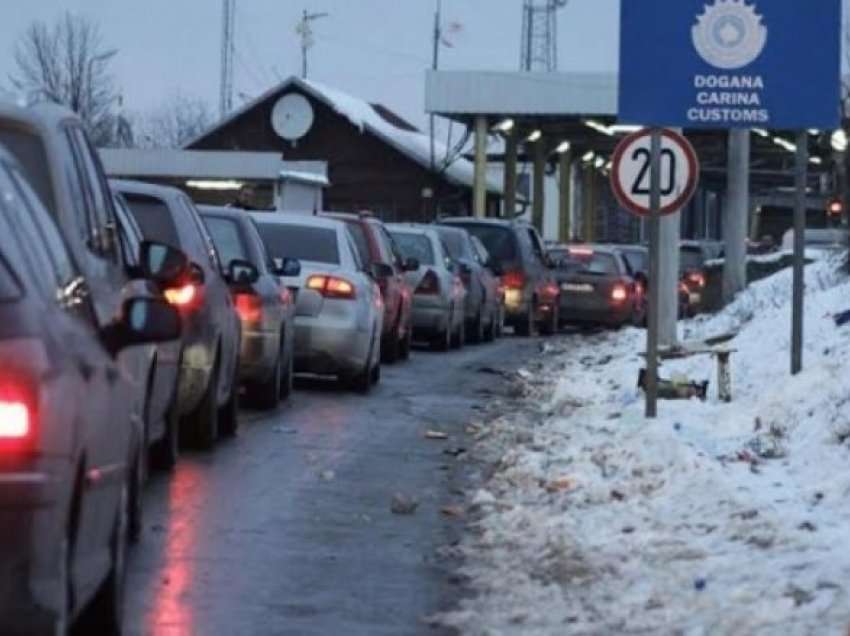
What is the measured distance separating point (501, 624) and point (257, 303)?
795 centimetres

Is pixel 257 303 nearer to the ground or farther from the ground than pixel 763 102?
nearer to the ground

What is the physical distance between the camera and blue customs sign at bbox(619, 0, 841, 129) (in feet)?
57.1

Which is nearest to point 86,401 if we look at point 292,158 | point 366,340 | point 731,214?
point 366,340

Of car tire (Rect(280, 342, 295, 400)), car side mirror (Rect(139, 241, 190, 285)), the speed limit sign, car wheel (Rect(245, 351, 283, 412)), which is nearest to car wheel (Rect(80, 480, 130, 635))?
car side mirror (Rect(139, 241, 190, 285))

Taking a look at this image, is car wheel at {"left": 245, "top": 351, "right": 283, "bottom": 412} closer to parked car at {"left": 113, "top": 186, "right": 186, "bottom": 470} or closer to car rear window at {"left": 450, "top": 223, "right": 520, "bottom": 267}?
parked car at {"left": 113, "top": 186, "right": 186, "bottom": 470}

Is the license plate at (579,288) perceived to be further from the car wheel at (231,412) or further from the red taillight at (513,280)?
the car wheel at (231,412)

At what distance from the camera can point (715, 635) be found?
8.21 metres

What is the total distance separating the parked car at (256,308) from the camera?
54.2 feet

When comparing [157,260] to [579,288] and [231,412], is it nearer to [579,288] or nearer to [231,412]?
[231,412]

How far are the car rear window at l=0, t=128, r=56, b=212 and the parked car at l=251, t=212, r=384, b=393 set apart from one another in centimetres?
1046

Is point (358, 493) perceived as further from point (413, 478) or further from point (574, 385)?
point (574, 385)

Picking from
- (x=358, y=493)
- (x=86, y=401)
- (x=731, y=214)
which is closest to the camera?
(x=86, y=401)

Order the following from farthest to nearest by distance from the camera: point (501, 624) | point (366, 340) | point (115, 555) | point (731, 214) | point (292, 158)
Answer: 1. point (292, 158)
2. point (731, 214)
3. point (366, 340)
4. point (501, 624)
5. point (115, 555)

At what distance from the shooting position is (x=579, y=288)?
38.0 m
